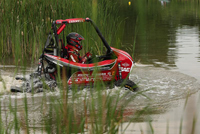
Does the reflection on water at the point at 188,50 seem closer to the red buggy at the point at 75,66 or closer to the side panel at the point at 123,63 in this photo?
the side panel at the point at 123,63

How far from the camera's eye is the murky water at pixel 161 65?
20.3 feet

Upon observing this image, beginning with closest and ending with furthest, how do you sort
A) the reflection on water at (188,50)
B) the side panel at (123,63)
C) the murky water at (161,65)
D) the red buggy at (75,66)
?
the murky water at (161,65) → the red buggy at (75,66) → the side panel at (123,63) → the reflection on water at (188,50)

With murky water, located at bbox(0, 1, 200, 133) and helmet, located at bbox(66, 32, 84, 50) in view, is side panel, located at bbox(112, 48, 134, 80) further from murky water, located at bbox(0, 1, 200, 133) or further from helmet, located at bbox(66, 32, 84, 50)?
helmet, located at bbox(66, 32, 84, 50)

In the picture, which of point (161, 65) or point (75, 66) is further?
point (161, 65)

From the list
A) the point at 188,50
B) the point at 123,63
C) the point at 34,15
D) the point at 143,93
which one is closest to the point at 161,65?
the point at 188,50

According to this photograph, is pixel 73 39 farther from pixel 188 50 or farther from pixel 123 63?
pixel 188 50

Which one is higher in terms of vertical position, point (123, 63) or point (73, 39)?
point (73, 39)

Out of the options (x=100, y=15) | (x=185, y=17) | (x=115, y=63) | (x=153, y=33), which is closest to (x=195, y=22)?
(x=185, y=17)

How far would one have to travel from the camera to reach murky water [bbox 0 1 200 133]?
6177 mm

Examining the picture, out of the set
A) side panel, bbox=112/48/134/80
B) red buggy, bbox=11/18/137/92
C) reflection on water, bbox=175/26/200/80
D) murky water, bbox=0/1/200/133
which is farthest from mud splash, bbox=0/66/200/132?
reflection on water, bbox=175/26/200/80

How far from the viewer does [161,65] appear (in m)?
10.6

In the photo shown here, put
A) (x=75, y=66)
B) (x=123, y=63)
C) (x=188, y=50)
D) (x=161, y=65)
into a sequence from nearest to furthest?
(x=75, y=66) → (x=123, y=63) → (x=161, y=65) → (x=188, y=50)

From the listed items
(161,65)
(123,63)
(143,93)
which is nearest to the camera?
(143,93)

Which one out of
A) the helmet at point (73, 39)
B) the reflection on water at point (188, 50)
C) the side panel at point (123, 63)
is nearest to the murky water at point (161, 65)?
the reflection on water at point (188, 50)
